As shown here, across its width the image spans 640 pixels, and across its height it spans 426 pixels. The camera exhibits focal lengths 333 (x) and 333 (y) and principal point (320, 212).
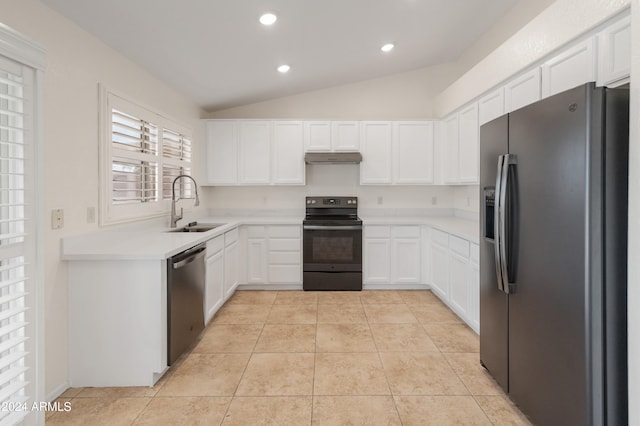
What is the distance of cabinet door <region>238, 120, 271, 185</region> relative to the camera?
14.7 ft

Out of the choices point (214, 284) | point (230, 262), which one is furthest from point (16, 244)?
point (230, 262)

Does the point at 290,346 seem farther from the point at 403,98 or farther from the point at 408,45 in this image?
the point at 403,98

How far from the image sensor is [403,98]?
15.7ft

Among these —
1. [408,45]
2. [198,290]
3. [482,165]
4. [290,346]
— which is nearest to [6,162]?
[198,290]

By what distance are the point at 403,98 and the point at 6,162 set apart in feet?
14.6

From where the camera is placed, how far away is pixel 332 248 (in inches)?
166

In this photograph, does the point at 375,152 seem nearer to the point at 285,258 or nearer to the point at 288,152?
the point at 288,152

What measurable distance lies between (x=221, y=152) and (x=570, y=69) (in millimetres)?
3790

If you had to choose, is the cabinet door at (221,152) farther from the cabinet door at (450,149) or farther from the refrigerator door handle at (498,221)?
the refrigerator door handle at (498,221)

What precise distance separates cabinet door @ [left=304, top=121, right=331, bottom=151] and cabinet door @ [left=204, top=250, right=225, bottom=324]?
1901mm

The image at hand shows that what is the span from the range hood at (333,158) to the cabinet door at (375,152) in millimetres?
182

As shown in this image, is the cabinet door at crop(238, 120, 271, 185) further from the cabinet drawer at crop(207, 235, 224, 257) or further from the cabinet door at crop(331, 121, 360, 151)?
the cabinet drawer at crop(207, 235, 224, 257)

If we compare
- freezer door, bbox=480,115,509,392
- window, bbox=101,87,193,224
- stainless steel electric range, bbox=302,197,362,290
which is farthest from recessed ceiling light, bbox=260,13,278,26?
stainless steel electric range, bbox=302,197,362,290

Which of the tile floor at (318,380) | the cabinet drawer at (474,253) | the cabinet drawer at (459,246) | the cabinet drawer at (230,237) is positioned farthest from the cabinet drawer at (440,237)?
the cabinet drawer at (230,237)
